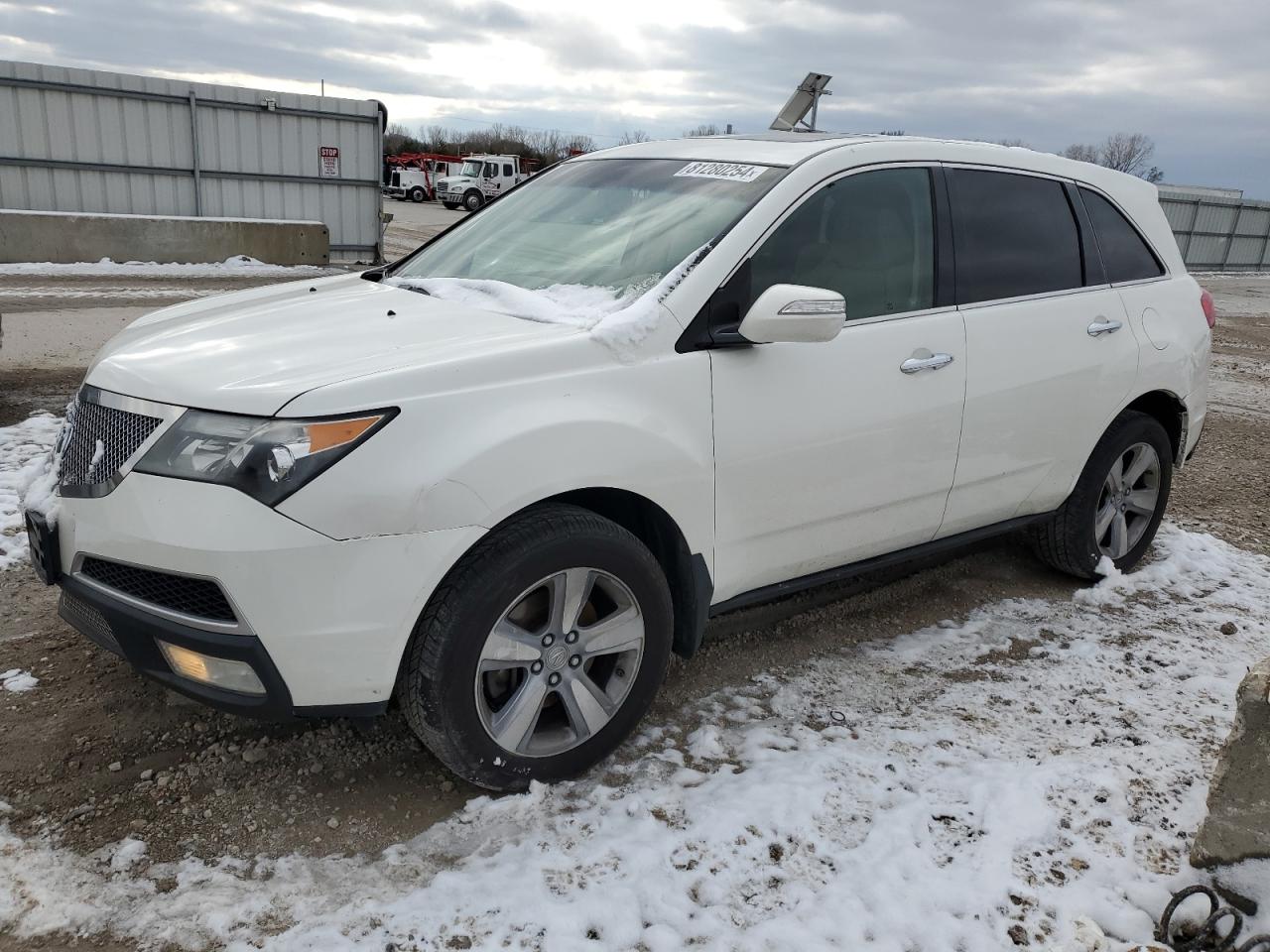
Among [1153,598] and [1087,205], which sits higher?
[1087,205]

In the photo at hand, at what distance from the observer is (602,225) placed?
3.46m

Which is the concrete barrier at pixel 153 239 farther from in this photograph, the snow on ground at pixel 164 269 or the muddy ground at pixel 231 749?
the muddy ground at pixel 231 749

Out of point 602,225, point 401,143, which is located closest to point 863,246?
point 602,225

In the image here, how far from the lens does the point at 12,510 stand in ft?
15.3

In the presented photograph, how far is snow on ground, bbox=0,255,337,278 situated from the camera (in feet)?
45.0

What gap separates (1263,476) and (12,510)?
7508mm

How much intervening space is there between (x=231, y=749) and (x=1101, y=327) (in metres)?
3.61

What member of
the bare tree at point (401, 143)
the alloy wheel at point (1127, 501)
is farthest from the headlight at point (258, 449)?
the bare tree at point (401, 143)

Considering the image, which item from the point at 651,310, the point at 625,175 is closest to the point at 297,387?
the point at 651,310

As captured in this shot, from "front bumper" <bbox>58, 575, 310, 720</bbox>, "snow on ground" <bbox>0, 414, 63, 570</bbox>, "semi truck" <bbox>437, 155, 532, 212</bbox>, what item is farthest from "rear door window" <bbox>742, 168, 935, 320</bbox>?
"semi truck" <bbox>437, 155, 532, 212</bbox>

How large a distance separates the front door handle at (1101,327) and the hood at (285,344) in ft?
7.82

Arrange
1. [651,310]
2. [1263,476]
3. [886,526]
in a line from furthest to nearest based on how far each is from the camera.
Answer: [1263,476]
[886,526]
[651,310]

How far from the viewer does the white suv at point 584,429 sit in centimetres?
241

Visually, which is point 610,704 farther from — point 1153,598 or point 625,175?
point 1153,598
